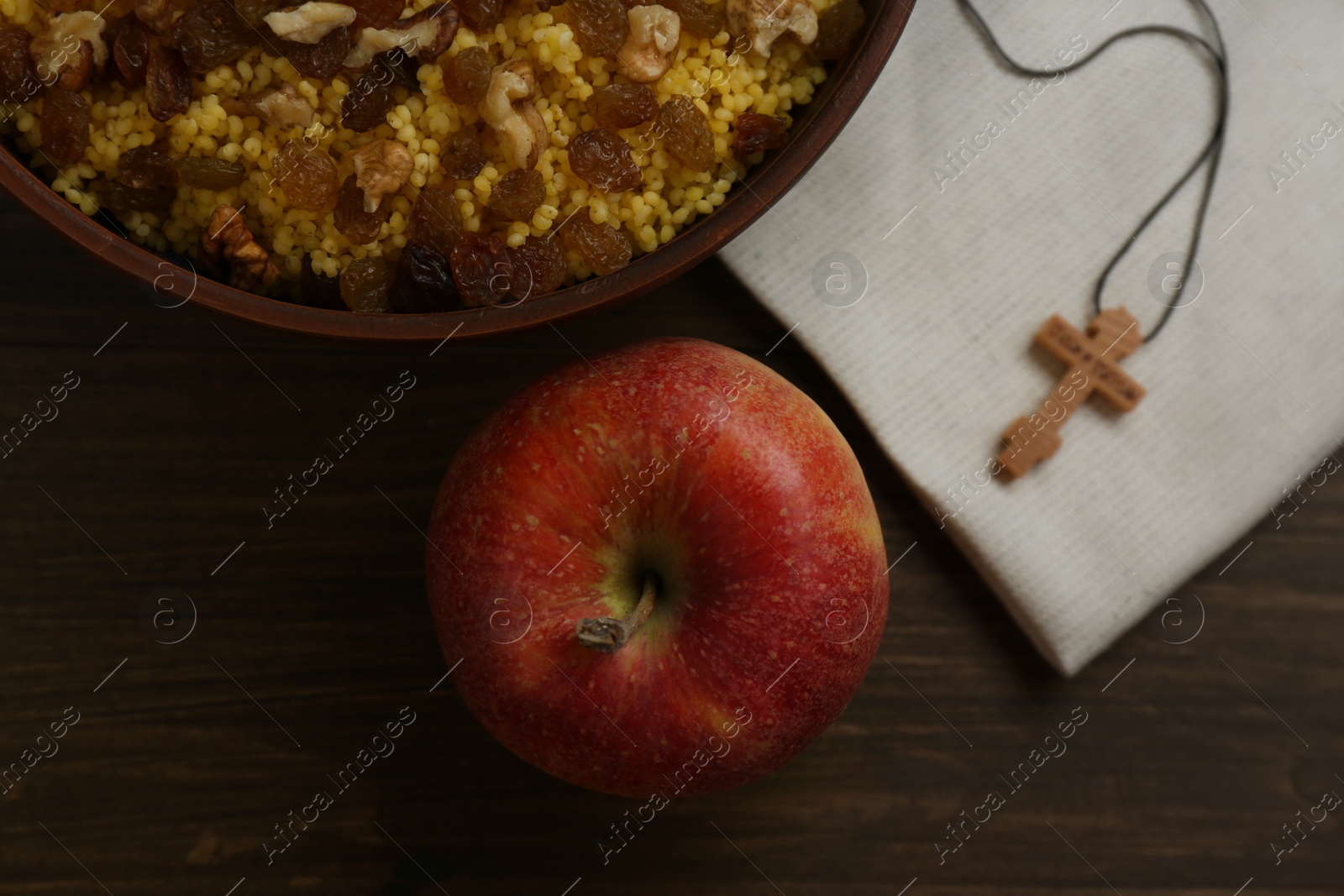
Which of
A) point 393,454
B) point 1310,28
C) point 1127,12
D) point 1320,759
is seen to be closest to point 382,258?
point 393,454

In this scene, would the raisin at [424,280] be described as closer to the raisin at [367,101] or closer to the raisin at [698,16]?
the raisin at [367,101]

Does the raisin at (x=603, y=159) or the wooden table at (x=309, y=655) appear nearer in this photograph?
the raisin at (x=603, y=159)

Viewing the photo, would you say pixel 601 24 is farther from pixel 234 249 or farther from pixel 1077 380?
pixel 1077 380

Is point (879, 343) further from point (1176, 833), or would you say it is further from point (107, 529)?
point (107, 529)

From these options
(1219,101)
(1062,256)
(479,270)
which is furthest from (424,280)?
(1219,101)

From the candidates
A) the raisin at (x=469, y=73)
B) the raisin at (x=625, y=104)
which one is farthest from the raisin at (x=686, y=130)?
the raisin at (x=469, y=73)

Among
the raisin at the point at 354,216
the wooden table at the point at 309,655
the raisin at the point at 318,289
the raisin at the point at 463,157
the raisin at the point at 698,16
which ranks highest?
the raisin at the point at 698,16
